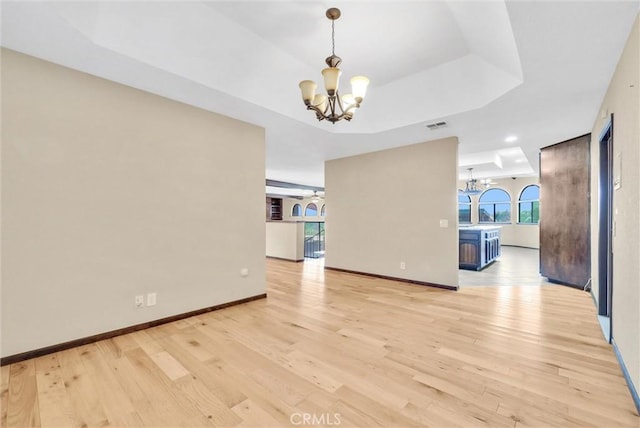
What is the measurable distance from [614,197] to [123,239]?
180 inches

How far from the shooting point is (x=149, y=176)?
2.98 metres

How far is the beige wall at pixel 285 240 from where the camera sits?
726cm

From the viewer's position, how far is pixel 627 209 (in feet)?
6.72

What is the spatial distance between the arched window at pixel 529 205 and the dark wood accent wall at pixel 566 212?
5.60 m

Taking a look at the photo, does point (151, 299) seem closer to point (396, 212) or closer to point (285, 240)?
point (396, 212)

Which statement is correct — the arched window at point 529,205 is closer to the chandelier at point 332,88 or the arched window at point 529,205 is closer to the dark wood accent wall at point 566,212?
the dark wood accent wall at point 566,212

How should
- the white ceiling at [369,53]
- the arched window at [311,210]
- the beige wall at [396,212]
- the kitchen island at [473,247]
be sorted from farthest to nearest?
1. the arched window at [311,210]
2. the kitchen island at [473,247]
3. the beige wall at [396,212]
4. the white ceiling at [369,53]

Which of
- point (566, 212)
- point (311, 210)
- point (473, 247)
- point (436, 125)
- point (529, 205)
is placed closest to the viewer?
point (436, 125)

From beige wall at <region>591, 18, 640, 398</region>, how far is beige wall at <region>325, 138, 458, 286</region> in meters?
2.17

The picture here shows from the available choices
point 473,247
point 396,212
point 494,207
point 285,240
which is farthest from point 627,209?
point 494,207

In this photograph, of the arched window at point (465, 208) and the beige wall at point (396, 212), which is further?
the arched window at point (465, 208)
